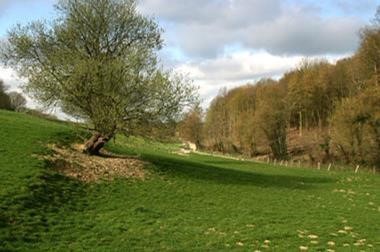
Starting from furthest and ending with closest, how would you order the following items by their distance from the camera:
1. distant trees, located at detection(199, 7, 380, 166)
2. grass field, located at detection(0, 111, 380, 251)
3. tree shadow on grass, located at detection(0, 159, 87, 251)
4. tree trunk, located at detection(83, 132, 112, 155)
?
distant trees, located at detection(199, 7, 380, 166) < tree trunk, located at detection(83, 132, 112, 155) < grass field, located at detection(0, 111, 380, 251) < tree shadow on grass, located at detection(0, 159, 87, 251)

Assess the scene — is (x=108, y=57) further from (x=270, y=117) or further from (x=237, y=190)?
(x=270, y=117)

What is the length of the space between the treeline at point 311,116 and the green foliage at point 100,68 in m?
23.3

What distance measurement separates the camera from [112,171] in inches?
1337

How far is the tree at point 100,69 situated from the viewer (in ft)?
118

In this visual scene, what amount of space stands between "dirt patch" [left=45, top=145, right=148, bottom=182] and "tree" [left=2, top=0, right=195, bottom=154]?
4.98 feet

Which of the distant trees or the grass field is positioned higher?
the distant trees

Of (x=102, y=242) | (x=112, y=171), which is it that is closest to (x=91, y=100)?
(x=112, y=171)

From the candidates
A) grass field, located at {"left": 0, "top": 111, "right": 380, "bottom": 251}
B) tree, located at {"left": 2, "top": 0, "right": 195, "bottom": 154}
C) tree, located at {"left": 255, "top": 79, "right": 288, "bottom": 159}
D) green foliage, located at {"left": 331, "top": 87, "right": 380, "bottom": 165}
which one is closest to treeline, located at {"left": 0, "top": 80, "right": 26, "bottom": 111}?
tree, located at {"left": 255, "top": 79, "right": 288, "bottom": 159}

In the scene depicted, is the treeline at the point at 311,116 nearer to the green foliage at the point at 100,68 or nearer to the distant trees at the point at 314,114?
the distant trees at the point at 314,114

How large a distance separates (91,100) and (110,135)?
2680 mm

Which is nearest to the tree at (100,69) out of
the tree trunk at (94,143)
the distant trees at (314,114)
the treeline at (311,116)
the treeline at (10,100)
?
the tree trunk at (94,143)

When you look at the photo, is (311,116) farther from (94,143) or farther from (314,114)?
(94,143)

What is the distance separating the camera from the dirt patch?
31844mm

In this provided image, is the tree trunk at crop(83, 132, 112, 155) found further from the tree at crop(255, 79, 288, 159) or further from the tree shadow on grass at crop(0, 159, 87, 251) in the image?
the tree at crop(255, 79, 288, 159)
